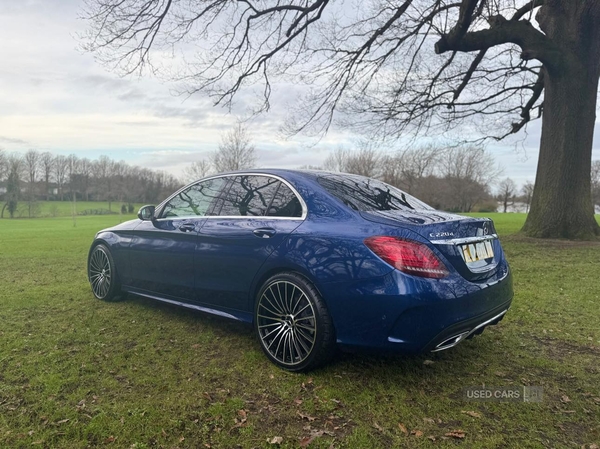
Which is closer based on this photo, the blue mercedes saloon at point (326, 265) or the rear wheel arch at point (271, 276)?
the blue mercedes saloon at point (326, 265)

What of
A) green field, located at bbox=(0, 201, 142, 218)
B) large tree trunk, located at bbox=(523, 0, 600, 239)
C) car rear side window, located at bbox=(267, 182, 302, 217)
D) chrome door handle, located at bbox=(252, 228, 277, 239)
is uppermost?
large tree trunk, located at bbox=(523, 0, 600, 239)

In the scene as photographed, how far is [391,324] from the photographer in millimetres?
2611

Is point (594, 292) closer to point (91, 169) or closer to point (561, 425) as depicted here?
point (561, 425)

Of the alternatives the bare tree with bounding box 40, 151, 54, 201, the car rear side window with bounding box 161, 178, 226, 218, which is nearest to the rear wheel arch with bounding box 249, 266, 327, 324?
the car rear side window with bounding box 161, 178, 226, 218

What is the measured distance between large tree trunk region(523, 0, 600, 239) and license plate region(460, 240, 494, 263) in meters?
8.53

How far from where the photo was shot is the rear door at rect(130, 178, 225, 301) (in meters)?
3.89

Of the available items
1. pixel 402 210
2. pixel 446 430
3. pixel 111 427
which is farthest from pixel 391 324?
pixel 111 427

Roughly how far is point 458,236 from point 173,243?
2.61m

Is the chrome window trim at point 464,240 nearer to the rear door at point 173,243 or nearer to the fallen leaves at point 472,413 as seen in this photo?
the fallen leaves at point 472,413

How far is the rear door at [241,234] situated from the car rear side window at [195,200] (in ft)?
0.51

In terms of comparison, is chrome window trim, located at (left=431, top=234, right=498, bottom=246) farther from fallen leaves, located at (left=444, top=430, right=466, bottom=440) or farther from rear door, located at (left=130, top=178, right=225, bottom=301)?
rear door, located at (left=130, top=178, right=225, bottom=301)

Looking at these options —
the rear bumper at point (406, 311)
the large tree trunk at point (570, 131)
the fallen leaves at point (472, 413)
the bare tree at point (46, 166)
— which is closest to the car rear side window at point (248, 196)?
the rear bumper at point (406, 311)

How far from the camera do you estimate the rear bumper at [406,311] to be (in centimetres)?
256

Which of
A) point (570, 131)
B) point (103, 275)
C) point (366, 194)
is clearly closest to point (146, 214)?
point (103, 275)
